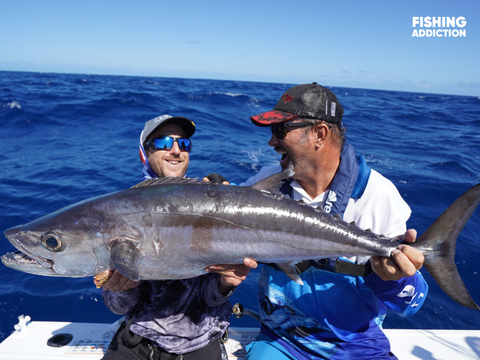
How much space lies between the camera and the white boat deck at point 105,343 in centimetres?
355

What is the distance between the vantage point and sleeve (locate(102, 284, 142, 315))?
2.76 metres

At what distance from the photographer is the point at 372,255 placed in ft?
8.13

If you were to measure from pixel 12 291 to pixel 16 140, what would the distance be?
11589 millimetres

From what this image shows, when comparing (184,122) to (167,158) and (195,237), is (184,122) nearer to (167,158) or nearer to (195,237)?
(167,158)

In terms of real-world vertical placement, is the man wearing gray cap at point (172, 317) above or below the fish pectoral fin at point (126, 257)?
below

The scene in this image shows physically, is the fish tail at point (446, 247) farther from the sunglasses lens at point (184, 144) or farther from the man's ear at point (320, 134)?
the sunglasses lens at point (184, 144)

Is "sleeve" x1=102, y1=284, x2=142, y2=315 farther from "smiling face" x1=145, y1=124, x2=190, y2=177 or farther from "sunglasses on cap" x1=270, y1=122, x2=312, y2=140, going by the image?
"sunglasses on cap" x1=270, y1=122, x2=312, y2=140

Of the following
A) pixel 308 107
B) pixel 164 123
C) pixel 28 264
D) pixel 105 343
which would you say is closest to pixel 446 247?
pixel 308 107

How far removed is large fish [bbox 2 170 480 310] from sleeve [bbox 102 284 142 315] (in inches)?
17.7

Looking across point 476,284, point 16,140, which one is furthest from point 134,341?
point 16,140

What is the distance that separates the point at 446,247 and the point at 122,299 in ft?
9.16

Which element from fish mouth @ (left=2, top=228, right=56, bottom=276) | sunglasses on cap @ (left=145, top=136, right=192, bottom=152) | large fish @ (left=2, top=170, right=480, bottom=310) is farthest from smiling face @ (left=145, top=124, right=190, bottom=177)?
fish mouth @ (left=2, top=228, right=56, bottom=276)

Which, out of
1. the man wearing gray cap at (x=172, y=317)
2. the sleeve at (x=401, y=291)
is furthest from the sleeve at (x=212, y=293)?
the sleeve at (x=401, y=291)

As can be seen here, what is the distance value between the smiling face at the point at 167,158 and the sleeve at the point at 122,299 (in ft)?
4.04
